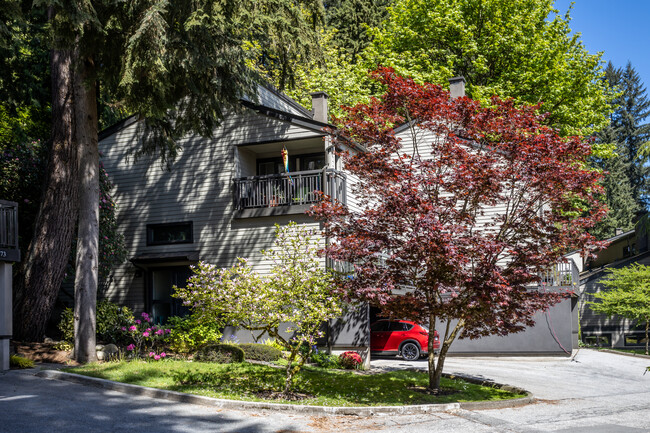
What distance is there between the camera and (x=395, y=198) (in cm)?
1187

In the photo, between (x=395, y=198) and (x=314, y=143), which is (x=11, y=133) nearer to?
(x=314, y=143)

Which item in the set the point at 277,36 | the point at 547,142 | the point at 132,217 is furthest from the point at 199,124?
the point at 547,142

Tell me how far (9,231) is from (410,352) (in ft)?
44.0

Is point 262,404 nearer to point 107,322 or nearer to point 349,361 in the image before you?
point 349,361

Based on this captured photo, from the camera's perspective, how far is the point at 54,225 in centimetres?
1684

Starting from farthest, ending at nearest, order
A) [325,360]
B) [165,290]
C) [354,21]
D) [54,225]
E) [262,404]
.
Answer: [354,21], [165,290], [325,360], [54,225], [262,404]

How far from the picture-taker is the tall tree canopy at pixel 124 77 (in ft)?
44.7

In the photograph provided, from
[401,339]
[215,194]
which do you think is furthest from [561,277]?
[215,194]

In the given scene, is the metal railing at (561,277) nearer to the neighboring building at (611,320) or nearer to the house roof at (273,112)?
the neighboring building at (611,320)

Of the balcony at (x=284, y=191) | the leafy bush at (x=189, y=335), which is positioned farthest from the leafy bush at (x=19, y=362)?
the balcony at (x=284, y=191)

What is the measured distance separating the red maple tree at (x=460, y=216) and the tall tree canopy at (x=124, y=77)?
446 cm

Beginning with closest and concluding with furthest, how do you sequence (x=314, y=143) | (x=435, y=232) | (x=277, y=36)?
(x=435, y=232)
(x=277, y=36)
(x=314, y=143)

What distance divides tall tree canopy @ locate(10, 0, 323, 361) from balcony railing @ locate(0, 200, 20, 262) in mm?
1468

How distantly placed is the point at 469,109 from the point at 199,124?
7.53m
